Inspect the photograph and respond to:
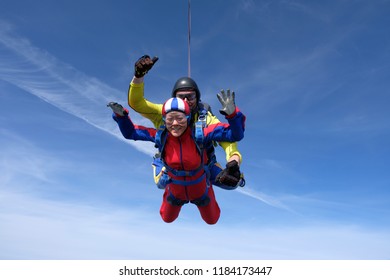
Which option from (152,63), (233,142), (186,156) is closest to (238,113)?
(233,142)

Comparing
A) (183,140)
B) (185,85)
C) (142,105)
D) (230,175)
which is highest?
(185,85)

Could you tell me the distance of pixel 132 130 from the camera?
5707mm

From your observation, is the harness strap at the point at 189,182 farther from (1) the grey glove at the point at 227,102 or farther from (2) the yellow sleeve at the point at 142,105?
(1) the grey glove at the point at 227,102

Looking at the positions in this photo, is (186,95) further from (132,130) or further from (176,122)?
(132,130)

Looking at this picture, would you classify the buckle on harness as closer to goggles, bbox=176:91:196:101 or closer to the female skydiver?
the female skydiver

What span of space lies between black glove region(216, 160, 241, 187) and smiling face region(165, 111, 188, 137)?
2.89 ft

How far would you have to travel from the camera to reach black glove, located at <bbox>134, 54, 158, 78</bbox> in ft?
16.8

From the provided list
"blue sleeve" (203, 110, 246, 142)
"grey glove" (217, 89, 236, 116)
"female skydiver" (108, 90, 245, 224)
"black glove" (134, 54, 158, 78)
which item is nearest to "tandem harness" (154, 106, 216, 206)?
"female skydiver" (108, 90, 245, 224)

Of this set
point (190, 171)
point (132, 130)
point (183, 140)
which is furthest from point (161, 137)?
point (190, 171)

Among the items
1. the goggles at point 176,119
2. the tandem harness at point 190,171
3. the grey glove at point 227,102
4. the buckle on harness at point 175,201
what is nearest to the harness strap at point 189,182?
the tandem harness at point 190,171

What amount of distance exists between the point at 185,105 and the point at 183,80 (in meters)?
0.72

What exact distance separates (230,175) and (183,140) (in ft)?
3.28

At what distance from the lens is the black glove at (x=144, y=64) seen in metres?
5.12

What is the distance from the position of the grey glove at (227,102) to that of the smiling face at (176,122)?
26.2 inches
